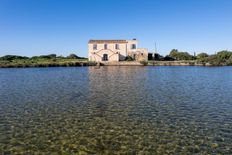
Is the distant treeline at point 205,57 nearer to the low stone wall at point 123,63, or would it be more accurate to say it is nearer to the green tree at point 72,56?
the low stone wall at point 123,63

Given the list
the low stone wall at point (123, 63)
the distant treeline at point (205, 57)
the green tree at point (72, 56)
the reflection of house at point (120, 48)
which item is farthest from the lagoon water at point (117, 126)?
the green tree at point (72, 56)

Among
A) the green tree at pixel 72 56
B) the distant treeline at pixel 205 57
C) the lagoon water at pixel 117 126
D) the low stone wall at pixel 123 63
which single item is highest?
the green tree at pixel 72 56

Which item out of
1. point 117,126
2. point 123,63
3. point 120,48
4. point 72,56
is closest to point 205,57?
point 120,48

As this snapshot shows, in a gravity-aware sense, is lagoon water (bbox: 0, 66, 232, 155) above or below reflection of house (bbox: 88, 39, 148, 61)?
below

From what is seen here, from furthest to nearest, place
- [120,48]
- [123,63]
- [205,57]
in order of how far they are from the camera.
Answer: [205,57] → [120,48] → [123,63]

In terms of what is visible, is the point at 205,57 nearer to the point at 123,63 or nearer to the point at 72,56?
the point at 123,63

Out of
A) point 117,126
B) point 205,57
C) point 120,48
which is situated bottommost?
point 117,126

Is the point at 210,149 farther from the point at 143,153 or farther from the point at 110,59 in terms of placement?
the point at 110,59

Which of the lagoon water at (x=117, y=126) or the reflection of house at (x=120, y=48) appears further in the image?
the reflection of house at (x=120, y=48)

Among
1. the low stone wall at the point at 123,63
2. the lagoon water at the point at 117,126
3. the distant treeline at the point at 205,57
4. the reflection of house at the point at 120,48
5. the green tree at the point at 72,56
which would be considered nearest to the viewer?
the lagoon water at the point at 117,126

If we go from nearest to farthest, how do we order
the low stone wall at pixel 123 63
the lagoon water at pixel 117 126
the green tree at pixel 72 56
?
the lagoon water at pixel 117 126, the low stone wall at pixel 123 63, the green tree at pixel 72 56

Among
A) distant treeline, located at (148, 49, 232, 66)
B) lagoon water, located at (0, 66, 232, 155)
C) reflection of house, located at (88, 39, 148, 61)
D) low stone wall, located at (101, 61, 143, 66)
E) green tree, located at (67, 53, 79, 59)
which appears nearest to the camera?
lagoon water, located at (0, 66, 232, 155)

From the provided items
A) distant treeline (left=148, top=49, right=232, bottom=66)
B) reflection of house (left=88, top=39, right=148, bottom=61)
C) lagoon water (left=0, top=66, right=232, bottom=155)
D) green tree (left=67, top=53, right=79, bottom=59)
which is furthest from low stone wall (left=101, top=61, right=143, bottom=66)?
lagoon water (left=0, top=66, right=232, bottom=155)

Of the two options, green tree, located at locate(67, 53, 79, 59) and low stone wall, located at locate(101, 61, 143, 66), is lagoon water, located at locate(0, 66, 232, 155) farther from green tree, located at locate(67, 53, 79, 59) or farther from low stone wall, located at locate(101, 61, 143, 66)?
green tree, located at locate(67, 53, 79, 59)
